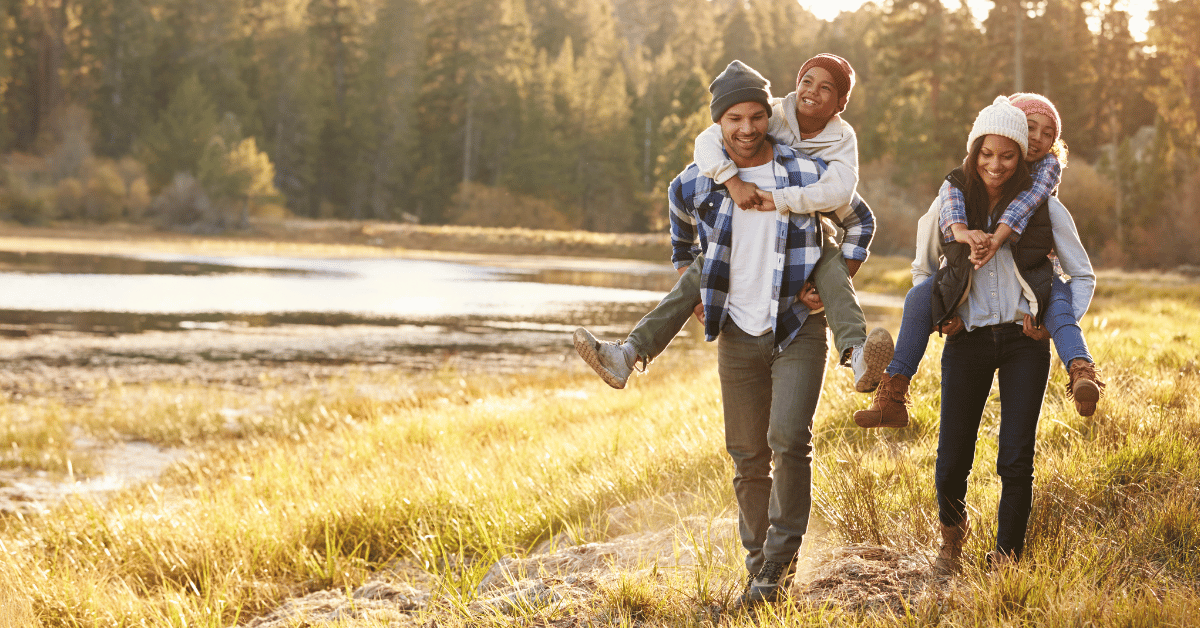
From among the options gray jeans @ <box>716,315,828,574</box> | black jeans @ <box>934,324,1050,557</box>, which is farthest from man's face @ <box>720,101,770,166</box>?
black jeans @ <box>934,324,1050,557</box>

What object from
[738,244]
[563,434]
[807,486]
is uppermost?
[738,244]

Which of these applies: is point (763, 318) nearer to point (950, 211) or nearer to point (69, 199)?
point (950, 211)

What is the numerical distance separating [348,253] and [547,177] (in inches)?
903

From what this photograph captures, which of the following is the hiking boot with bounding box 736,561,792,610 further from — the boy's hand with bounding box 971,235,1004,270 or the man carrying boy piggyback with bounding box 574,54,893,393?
the boy's hand with bounding box 971,235,1004,270

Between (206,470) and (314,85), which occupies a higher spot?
(314,85)

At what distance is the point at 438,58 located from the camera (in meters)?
73.5

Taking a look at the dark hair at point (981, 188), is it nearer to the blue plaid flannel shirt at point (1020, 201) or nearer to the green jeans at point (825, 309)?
the blue plaid flannel shirt at point (1020, 201)

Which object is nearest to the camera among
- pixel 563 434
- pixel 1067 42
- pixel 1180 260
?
pixel 563 434

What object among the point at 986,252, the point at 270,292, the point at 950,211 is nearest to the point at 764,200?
the point at 950,211

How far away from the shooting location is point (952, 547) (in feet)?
11.3

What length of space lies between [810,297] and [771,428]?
483 millimetres

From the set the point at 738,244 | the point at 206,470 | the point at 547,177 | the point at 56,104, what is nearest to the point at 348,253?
the point at 547,177

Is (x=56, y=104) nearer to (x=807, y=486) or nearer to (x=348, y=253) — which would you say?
(x=348, y=253)

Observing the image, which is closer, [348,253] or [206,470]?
[206,470]
